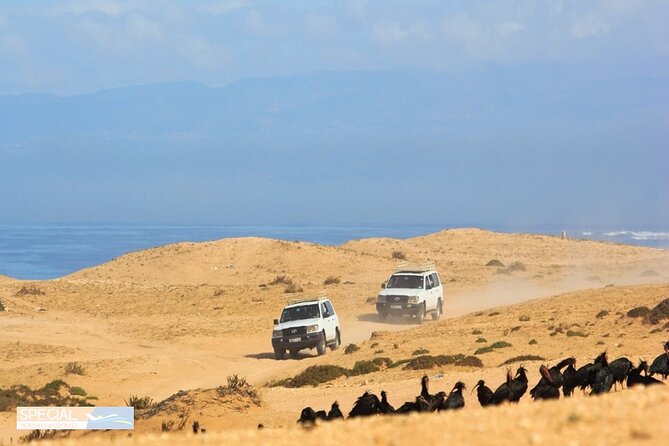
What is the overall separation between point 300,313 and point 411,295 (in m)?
7.96

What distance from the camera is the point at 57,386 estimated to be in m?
26.6

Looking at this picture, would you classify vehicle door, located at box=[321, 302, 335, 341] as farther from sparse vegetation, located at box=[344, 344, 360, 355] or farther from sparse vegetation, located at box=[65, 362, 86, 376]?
sparse vegetation, located at box=[65, 362, 86, 376]

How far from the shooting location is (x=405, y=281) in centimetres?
4128

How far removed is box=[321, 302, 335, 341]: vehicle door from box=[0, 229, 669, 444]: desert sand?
25.9 inches

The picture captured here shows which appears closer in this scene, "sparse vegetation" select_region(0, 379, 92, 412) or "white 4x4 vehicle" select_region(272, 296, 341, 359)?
"sparse vegetation" select_region(0, 379, 92, 412)

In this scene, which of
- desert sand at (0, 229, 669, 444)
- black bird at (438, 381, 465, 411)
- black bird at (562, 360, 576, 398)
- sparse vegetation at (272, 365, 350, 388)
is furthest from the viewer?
sparse vegetation at (272, 365, 350, 388)

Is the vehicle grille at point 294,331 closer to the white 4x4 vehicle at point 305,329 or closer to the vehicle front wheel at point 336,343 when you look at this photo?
the white 4x4 vehicle at point 305,329

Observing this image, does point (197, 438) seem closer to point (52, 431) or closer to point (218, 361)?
point (52, 431)

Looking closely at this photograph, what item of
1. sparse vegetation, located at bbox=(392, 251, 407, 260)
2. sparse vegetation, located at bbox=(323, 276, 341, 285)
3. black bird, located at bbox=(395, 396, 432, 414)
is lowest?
black bird, located at bbox=(395, 396, 432, 414)

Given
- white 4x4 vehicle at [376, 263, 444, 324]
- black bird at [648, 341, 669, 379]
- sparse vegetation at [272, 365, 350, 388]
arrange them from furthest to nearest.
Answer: white 4x4 vehicle at [376, 263, 444, 324], sparse vegetation at [272, 365, 350, 388], black bird at [648, 341, 669, 379]

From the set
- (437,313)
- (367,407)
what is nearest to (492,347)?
(437,313)

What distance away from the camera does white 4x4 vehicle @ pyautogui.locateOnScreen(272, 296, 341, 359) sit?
32.4 m

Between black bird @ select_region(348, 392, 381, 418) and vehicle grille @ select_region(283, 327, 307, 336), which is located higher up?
vehicle grille @ select_region(283, 327, 307, 336)

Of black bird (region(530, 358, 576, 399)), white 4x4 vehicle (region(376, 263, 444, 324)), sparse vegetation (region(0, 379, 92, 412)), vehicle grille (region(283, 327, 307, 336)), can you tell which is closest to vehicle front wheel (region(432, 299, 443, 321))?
white 4x4 vehicle (region(376, 263, 444, 324))
